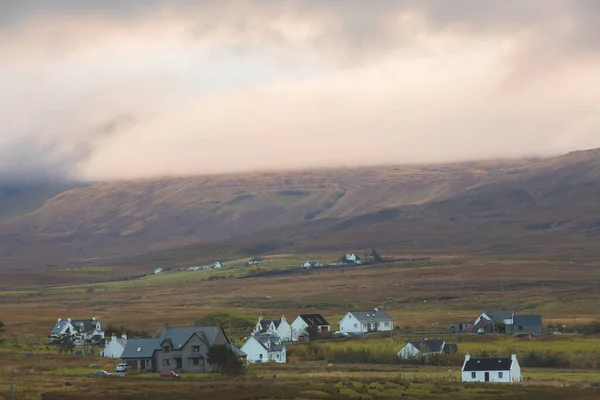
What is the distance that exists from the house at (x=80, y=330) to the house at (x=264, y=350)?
26.1 meters

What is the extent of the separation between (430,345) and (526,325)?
32639mm

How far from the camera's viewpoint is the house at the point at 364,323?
5950 inches

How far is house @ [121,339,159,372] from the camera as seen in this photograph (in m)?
104

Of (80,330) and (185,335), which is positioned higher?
(80,330)

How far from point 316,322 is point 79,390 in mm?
71141

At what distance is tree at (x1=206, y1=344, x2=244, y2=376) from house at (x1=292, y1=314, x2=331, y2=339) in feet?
141

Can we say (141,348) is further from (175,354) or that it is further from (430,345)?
(430,345)

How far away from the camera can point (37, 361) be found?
106938 millimetres

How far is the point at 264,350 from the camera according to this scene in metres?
118

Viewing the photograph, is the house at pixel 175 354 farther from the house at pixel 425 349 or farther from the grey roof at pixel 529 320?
the grey roof at pixel 529 320

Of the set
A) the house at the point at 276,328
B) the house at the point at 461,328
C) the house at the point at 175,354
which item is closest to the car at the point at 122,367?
the house at the point at 175,354

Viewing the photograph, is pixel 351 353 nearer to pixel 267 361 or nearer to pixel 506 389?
pixel 267 361

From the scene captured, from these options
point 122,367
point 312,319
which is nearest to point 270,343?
point 122,367

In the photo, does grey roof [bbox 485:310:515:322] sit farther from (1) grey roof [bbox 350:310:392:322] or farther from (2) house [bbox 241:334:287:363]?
(2) house [bbox 241:334:287:363]
